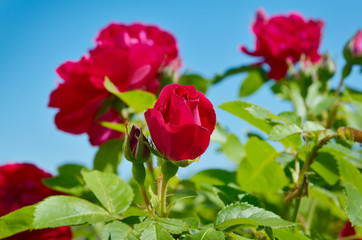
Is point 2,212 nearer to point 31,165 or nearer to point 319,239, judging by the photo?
point 31,165

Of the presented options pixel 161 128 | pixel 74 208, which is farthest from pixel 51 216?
pixel 161 128

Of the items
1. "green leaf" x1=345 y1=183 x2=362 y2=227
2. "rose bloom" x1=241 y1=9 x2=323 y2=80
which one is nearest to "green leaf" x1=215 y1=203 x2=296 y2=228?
"green leaf" x1=345 y1=183 x2=362 y2=227

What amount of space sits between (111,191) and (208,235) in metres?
0.24

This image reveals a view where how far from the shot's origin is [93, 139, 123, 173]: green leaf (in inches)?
39.5

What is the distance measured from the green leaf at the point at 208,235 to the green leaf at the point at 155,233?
0.03 m

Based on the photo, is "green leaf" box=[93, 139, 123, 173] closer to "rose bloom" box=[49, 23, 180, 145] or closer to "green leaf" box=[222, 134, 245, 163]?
"rose bloom" box=[49, 23, 180, 145]

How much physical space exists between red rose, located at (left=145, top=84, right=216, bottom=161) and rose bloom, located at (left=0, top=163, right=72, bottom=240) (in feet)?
1.43

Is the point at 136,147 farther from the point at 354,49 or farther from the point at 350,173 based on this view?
the point at 354,49

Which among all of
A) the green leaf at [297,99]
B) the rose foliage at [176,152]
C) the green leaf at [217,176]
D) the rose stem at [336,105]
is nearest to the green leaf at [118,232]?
the rose foliage at [176,152]

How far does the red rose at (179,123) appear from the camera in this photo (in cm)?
54

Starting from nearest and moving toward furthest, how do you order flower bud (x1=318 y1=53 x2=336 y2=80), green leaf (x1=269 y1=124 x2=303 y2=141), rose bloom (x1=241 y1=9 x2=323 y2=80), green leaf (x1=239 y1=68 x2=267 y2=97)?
1. green leaf (x1=269 y1=124 x2=303 y2=141)
2. flower bud (x1=318 y1=53 x2=336 y2=80)
3. rose bloom (x1=241 y1=9 x2=323 y2=80)
4. green leaf (x1=239 y1=68 x2=267 y2=97)

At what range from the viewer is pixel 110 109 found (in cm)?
111

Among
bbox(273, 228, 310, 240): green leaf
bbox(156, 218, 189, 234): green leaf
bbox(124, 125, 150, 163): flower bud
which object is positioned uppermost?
bbox(124, 125, 150, 163): flower bud

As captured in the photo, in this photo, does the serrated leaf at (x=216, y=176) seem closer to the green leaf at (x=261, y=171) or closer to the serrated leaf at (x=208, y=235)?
the green leaf at (x=261, y=171)
